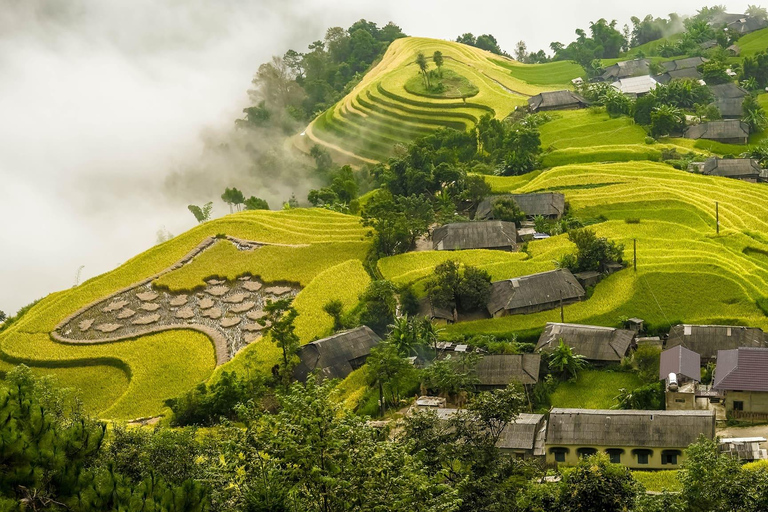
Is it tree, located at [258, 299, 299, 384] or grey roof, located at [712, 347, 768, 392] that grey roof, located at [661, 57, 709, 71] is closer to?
grey roof, located at [712, 347, 768, 392]

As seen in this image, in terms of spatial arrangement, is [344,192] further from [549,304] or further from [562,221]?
[549,304]

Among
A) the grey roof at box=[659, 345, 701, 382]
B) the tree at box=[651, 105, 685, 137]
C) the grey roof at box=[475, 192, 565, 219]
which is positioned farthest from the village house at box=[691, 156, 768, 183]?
the grey roof at box=[659, 345, 701, 382]

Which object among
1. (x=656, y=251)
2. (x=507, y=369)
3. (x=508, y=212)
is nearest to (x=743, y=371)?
(x=507, y=369)

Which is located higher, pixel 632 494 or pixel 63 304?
pixel 63 304

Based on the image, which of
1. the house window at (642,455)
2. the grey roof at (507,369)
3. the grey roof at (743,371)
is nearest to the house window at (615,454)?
the house window at (642,455)

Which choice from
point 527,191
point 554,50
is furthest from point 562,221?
point 554,50

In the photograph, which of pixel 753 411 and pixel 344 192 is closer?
pixel 753 411

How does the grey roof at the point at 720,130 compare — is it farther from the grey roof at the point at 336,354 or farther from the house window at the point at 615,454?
the house window at the point at 615,454

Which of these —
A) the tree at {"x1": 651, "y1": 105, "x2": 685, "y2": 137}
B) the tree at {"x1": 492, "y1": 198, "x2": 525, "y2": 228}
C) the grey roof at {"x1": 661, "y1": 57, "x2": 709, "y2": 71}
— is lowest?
the tree at {"x1": 492, "y1": 198, "x2": 525, "y2": 228}
